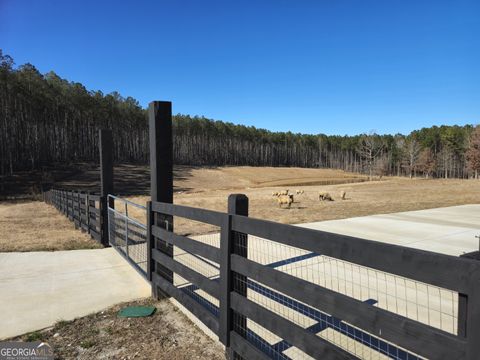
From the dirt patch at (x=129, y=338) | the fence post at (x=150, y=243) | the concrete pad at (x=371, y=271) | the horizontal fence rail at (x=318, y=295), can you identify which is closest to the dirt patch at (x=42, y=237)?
the concrete pad at (x=371, y=271)

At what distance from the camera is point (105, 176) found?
28.2 feet

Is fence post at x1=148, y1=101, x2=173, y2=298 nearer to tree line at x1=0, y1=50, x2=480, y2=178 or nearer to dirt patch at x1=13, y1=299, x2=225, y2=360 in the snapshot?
dirt patch at x1=13, y1=299, x2=225, y2=360

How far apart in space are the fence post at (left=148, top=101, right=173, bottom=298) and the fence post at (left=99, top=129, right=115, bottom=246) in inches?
142

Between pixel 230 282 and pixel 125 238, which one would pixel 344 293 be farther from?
pixel 125 238

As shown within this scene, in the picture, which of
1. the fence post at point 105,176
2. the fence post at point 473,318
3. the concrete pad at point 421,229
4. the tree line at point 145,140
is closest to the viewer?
the fence post at point 473,318

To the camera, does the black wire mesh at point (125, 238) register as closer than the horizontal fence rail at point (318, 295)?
No

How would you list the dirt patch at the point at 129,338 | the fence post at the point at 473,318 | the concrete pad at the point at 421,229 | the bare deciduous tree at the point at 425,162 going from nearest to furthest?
the fence post at the point at 473,318
the dirt patch at the point at 129,338
the concrete pad at the point at 421,229
the bare deciduous tree at the point at 425,162

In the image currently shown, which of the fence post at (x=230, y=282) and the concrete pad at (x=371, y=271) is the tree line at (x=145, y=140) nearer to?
the concrete pad at (x=371, y=271)

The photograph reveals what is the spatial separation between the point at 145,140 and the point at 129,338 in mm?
81000

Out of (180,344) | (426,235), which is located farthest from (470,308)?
(426,235)

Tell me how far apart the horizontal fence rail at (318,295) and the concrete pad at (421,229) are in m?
2.87

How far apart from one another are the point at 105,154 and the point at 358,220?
7618 millimetres

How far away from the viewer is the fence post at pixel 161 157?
4844 mm

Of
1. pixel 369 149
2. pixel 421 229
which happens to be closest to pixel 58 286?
pixel 421 229
